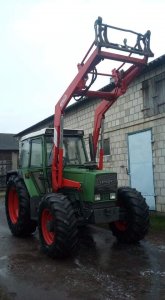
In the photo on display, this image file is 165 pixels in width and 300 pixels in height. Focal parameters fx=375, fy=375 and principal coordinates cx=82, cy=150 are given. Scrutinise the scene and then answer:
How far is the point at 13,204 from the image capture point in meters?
8.91

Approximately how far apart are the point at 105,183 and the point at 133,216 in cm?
87

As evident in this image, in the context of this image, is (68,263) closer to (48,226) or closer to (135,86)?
(48,226)

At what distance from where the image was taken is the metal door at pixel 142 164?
11.0 m

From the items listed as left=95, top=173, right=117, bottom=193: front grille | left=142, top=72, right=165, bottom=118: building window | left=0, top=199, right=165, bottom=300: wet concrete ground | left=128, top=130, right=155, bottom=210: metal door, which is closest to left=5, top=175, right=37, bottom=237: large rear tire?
left=0, top=199, right=165, bottom=300: wet concrete ground

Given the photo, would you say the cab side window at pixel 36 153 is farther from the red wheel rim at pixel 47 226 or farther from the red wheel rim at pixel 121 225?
the red wheel rim at pixel 121 225

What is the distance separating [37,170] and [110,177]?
170cm

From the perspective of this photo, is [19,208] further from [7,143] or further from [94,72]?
[7,143]

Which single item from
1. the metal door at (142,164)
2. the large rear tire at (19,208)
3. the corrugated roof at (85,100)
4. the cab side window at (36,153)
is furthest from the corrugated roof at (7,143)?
the cab side window at (36,153)

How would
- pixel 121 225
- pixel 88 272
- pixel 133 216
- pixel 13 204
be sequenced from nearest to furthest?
pixel 88 272 → pixel 133 216 → pixel 121 225 → pixel 13 204

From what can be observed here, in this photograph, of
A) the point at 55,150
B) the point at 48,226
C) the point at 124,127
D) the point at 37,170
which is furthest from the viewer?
the point at 124,127

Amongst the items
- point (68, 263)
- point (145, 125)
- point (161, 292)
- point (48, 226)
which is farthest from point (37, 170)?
point (145, 125)

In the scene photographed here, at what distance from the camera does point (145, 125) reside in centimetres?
1115

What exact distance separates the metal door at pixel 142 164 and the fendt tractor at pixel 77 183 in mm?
3640

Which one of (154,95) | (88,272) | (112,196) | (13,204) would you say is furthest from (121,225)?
(154,95)
